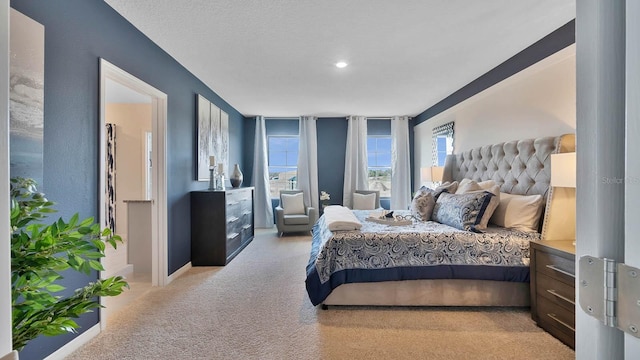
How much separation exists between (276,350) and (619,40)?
7.19ft

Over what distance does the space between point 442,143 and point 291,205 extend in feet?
10.2

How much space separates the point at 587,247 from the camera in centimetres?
46

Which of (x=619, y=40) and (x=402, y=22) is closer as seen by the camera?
(x=619, y=40)

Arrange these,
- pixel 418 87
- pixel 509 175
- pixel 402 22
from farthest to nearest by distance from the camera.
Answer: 1. pixel 418 87
2. pixel 509 175
3. pixel 402 22

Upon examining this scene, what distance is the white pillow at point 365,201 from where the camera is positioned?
235 inches

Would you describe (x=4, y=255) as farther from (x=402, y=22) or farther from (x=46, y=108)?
(x=402, y=22)

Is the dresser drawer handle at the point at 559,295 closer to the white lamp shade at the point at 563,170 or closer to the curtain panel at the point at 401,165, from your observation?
the white lamp shade at the point at 563,170

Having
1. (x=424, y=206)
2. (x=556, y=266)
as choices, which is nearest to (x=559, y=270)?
(x=556, y=266)

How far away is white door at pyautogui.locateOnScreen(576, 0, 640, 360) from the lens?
0.36 metres

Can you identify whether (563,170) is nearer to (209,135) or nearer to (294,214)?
(209,135)

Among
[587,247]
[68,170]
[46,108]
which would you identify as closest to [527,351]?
[587,247]

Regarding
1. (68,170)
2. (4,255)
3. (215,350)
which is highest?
(68,170)

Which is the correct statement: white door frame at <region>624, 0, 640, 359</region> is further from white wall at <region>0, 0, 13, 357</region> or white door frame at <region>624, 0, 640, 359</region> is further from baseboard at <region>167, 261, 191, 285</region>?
baseboard at <region>167, 261, 191, 285</region>

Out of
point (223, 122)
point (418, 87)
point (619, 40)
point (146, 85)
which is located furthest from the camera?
point (223, 122)
